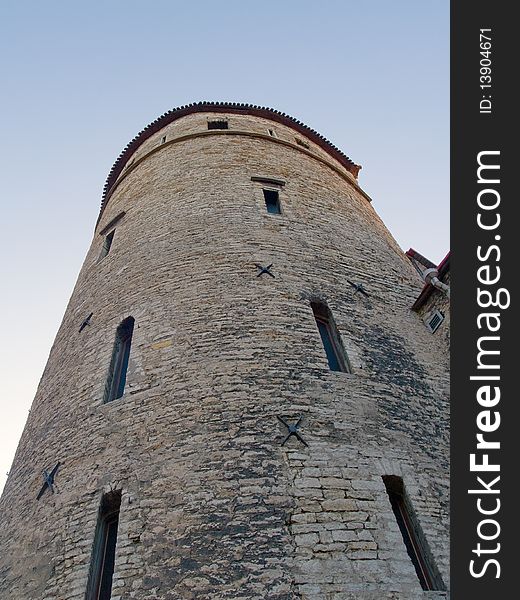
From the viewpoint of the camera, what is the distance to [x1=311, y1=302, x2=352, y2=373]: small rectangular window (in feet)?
21.8

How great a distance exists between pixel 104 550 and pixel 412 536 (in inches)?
122

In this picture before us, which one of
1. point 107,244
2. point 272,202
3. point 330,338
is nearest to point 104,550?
point 330,338

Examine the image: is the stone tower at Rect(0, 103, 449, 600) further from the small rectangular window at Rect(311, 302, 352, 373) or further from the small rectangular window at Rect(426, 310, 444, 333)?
the small rectangular window at Rect(426, 310, 444, 333)

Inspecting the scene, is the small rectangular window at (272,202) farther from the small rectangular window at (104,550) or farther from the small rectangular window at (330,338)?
the small rectangular window at (104,550)

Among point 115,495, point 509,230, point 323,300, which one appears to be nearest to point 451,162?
point 509,230

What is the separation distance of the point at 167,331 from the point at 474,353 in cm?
400

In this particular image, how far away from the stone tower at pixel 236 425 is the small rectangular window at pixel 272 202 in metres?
0.07

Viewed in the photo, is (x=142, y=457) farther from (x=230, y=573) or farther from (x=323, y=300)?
(x=323, y=300)

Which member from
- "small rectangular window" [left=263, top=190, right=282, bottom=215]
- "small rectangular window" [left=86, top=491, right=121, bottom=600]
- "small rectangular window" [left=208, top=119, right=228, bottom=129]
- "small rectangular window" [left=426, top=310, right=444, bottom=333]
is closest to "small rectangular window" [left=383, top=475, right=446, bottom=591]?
"small rectangular window" [left=86, top=491, right=121, bottom=600]

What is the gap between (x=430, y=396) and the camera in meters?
6.70

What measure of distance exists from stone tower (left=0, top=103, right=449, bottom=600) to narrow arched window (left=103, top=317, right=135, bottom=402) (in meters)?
0.02

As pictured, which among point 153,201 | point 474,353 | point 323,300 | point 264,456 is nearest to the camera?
point 474,353

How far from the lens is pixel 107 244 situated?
1073 centimetres

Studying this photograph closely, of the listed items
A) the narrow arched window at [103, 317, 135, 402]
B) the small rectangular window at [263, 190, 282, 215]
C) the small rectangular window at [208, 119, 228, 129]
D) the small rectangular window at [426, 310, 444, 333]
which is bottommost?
the narrow arched window at [103, 317, 135, 402]
